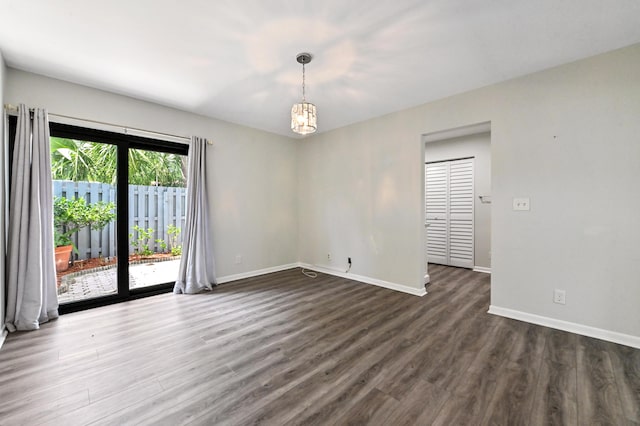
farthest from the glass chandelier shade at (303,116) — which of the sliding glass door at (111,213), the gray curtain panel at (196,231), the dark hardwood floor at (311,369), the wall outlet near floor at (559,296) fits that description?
the wall outlet near floor at (559,296)

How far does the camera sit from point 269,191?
4.71m

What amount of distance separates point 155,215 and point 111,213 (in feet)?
1.62

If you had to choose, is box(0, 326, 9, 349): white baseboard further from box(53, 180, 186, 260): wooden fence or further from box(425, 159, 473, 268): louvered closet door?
box(425, 159, 473, 268): louvered closet door

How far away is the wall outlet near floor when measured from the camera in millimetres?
2522

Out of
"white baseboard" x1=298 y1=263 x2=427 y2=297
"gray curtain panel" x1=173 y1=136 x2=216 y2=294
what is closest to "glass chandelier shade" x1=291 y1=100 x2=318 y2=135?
"gray curtain panel" x1=173 y1=136 x2=216 y2=294

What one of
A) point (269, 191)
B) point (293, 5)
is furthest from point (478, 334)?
point (269, 191)

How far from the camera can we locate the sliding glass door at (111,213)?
2.96 m

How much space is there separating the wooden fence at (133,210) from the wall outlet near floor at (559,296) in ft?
15.0

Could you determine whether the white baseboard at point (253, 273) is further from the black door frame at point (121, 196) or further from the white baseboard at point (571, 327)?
the white baseboard at point (571, 327)

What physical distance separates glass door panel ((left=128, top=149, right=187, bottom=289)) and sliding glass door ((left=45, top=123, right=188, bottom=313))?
0.01m

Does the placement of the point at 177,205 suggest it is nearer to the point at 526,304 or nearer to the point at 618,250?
the point at 526,304

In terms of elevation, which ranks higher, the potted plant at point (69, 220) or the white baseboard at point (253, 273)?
the potted plant at point (69, 220)

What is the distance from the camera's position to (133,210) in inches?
133

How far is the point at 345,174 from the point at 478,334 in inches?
113
